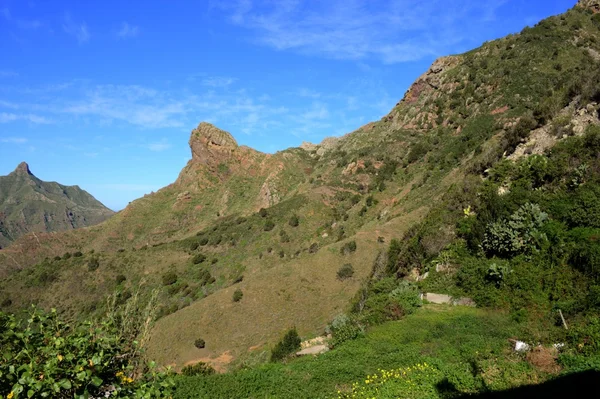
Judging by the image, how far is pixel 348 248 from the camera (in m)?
33.3

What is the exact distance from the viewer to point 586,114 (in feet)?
59.6

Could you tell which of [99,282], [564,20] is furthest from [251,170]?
[564,20]

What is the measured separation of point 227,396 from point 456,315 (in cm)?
845

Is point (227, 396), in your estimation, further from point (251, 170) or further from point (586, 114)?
point (251, 170)

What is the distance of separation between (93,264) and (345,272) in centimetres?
4416

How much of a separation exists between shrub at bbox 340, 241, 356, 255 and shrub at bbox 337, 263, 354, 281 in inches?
76.5

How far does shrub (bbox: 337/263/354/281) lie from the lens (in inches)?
1224

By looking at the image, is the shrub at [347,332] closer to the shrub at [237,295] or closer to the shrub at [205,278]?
the shrub at [237,295]

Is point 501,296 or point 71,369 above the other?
point 71,369

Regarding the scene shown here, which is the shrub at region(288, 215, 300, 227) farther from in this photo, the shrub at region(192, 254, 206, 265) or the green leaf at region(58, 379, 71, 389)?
the green leaf at region(58, 379, 71, 389)

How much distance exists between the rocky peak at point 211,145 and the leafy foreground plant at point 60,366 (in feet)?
294

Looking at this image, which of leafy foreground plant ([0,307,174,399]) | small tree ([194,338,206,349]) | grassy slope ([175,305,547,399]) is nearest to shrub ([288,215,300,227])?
small tree ([194,338,206,349])

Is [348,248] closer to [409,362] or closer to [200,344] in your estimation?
[200,344]

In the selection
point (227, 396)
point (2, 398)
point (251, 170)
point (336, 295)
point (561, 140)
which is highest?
point (251, 170)
